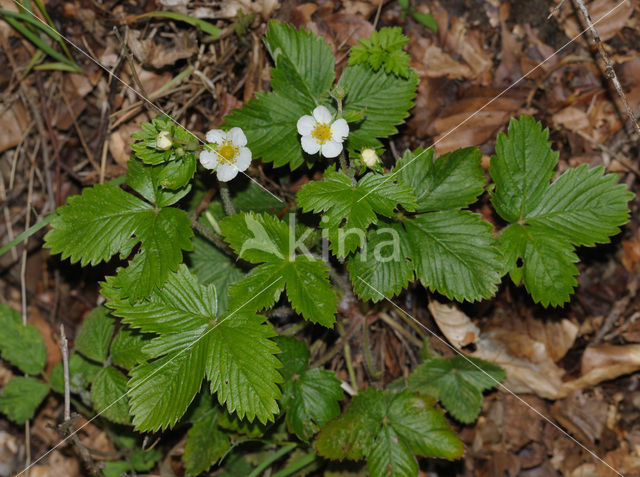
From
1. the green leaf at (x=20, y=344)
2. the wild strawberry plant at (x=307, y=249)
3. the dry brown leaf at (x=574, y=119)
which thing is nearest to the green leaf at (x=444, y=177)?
the wild strawberry plant at (x=307, y=249)

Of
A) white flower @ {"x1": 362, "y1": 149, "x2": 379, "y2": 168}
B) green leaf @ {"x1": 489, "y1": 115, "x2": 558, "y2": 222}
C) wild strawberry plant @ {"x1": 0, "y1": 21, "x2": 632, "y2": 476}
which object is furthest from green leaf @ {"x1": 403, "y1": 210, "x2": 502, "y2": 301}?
white flower @ {"x1": 362, "y1": 149, "x2": 379, "y2": 168}

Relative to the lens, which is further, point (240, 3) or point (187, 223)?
point (240, 3)

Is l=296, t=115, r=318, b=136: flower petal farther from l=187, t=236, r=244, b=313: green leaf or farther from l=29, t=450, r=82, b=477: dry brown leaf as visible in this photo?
l=29, t=450, r=82, b=477: dry brown leaf

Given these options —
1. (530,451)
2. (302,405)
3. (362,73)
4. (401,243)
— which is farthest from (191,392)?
(530,451)

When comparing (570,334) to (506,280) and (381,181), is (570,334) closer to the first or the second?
(506,280)

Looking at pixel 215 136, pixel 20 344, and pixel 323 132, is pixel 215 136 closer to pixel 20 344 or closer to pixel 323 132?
pixel 323 132
